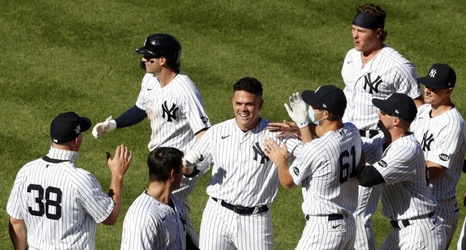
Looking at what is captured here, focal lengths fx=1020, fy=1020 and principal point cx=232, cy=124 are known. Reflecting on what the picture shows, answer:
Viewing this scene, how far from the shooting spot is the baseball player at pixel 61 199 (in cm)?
787

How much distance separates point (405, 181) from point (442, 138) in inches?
26.7

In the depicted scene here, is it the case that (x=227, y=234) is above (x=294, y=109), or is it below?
below

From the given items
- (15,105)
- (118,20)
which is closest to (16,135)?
(15,105)

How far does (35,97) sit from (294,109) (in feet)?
19.5

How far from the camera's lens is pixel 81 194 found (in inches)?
310

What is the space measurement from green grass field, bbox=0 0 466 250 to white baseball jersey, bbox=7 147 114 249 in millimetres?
4063

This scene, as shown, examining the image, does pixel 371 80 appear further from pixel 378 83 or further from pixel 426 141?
pixel 426 141

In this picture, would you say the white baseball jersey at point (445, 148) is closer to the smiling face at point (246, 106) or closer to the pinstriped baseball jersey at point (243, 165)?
the pinstriped baseball jersey at point (243, 165)

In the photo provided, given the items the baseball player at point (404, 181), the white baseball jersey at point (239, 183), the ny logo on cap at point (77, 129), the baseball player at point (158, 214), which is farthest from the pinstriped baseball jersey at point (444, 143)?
the ny logo on cap at point (77, 129)

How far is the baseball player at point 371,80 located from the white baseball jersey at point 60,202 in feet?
9.27

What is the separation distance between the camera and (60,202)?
7.86 metres

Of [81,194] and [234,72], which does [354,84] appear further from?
[234,72]

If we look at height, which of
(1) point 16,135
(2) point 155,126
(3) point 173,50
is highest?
(3) point 173,50

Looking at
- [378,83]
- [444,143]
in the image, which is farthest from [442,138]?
[378,83]
